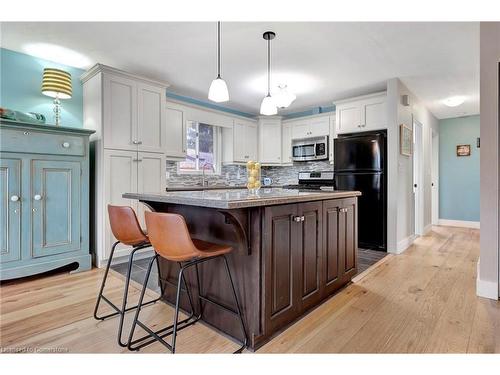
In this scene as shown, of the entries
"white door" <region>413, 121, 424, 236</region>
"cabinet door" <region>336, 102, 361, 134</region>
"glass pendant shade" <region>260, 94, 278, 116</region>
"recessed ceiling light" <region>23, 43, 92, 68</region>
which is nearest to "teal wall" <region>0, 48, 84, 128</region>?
"recessed ceiling light" <region>23, 43, 92, 68</region>

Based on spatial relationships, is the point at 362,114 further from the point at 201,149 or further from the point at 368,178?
the point at 201,149

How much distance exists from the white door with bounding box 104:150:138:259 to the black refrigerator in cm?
291

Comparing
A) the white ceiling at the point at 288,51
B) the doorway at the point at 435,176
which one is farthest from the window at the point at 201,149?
the doorway at the point at 435,176

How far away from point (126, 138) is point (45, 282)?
1690mm

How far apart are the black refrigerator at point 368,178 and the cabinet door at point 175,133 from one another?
2.38 meters

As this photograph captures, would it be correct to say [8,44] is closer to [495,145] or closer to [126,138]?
[126,138]

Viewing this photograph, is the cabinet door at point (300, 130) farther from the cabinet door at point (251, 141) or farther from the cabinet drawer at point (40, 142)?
the cabinet drawer at point (40, 142)

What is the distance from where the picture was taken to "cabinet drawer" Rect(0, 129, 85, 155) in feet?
8.28

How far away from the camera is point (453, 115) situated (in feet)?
18.6

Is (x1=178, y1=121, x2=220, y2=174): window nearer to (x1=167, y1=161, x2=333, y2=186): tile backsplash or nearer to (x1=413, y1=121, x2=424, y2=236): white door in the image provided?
(x1=167, y1=161, x2=333, y2=186): tile backsplash

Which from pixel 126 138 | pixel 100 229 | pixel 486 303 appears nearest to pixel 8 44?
pixel 126 138

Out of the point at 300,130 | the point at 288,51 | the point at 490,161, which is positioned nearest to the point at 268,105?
the point at 288,51

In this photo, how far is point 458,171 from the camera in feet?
18.9

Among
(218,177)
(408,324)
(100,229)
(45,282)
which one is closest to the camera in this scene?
(408,324)
